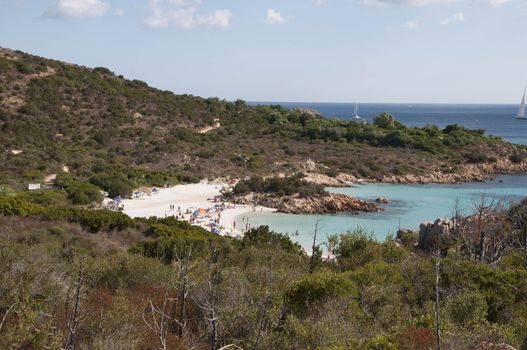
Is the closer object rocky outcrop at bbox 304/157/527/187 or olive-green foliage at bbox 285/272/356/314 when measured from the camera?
olive-green foliage at bbox 285/272/356/314

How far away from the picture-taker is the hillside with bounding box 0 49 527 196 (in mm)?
44094

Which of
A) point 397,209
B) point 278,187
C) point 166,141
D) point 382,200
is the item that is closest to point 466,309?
point 397,209

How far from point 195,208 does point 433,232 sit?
15.5 meters

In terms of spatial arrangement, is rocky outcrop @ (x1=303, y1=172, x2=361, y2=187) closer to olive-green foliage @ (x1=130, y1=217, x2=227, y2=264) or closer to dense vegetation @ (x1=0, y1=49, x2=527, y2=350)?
dense vegetation @ (x1=0, y1=49, x2=527, y2=350)

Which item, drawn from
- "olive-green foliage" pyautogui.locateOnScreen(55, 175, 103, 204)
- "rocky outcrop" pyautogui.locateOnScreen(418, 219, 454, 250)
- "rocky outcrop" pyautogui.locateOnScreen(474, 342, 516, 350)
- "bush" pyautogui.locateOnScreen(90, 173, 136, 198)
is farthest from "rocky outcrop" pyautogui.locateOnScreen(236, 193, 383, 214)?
"rocky outcrop" pyautogui.locateOnScreen(474, 342, 516, 350)

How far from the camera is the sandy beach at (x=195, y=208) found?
31.0 m

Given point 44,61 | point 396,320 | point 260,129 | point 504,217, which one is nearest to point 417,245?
point 504,217

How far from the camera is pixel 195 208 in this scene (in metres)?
34.5

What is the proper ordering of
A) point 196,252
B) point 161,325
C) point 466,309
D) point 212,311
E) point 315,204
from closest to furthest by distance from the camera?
point 161,325, point 212,311, point 466,309, point 196,252, point 315,204

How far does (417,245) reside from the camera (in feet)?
86.0

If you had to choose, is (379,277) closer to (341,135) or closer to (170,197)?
(170,197)

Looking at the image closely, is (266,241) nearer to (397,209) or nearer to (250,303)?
(250,303)

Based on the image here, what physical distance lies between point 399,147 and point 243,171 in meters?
25.3

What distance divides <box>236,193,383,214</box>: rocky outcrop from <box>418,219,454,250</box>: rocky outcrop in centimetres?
1098
